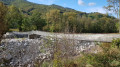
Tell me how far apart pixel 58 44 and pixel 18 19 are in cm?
2788

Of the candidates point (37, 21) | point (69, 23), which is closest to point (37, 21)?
point (37, 21)

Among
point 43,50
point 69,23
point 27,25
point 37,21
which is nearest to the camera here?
point 43,50

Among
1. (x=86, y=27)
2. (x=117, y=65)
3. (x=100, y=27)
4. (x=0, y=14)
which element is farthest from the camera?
(x=100, y=27)

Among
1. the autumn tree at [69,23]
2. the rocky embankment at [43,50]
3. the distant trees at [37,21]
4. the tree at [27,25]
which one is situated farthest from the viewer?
the distant trees at [37,21]

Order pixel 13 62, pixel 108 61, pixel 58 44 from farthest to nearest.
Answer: pixel 13 62, pixel 58 44, pixel 108 61

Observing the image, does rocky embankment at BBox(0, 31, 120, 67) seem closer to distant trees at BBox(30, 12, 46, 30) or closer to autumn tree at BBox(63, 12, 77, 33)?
autumn tree at BBox(63, 12, 77, 33)

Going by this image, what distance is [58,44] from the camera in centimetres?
326

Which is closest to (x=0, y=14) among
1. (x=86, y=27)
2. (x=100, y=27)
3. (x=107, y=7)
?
(x=107, y=7)

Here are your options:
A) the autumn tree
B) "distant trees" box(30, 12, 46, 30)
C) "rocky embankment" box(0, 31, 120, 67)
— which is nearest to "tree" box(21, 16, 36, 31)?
"distant trees" box(30, 12, 46, 30)

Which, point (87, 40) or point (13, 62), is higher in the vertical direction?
point (87, 40)

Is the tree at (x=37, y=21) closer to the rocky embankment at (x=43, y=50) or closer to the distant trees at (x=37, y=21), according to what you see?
the distant trees at (x=37, y=21)

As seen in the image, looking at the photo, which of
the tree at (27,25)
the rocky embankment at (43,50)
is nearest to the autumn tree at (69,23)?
the rocky embankment at (43,50)

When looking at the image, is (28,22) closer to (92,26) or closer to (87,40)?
(92,26)

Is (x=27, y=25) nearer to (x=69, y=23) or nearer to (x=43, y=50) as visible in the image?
(x=69, y=23)
